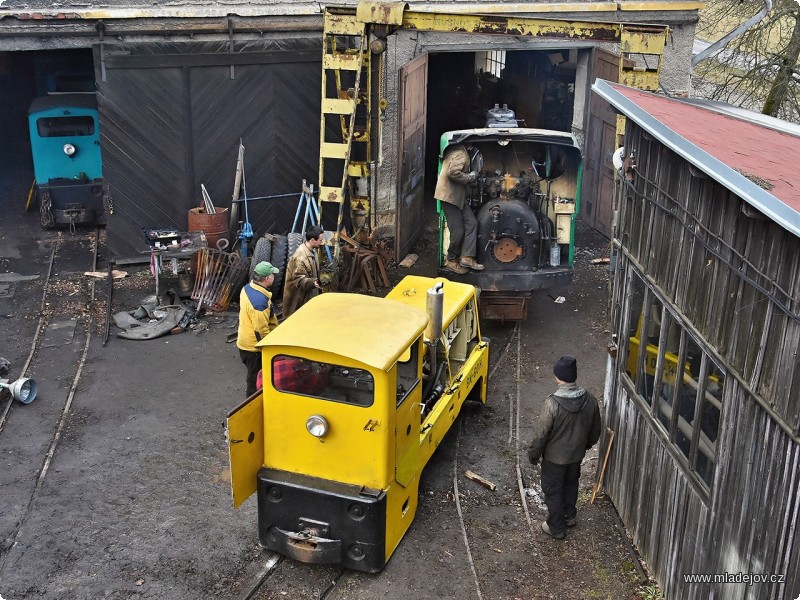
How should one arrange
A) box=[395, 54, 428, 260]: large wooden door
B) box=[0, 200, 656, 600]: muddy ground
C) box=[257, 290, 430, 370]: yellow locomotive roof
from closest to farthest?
box=[257, 290, 430, 370]: yellow locomotive roof, box=[0, 200, 656, 600]: muddy ground, box=[395, 54, 428, 260]: large wooden door

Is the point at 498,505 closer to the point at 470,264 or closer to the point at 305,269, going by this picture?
the point at 305,269

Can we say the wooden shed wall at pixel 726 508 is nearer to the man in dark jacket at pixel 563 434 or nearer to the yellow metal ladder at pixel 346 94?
the man in dark jacket at pixel 563 434

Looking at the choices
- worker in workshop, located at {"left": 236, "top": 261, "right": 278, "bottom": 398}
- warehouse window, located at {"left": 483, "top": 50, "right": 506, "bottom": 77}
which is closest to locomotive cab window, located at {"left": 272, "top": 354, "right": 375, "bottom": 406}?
worker in workshop, located at {"left": 236, "top": 261, "right": 278, "bottom": 398}

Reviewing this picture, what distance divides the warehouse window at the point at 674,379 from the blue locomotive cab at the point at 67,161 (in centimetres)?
1130

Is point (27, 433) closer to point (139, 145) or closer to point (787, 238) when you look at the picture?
point (139, 145)

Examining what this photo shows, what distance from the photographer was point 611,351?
341 inches

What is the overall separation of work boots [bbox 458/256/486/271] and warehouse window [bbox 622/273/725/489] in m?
4.19

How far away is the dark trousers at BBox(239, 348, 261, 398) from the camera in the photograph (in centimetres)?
964

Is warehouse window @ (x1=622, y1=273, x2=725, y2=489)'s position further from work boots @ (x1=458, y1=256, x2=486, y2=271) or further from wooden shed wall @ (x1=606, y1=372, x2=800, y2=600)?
work boots @ (x1=458, y1=256, x2=486, y2=271)

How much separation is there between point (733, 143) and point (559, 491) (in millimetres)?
3260

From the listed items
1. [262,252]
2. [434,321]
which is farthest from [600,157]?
[434,321]

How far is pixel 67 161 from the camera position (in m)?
16.5

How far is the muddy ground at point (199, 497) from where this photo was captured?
7.49m

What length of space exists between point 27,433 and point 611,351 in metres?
6.14
